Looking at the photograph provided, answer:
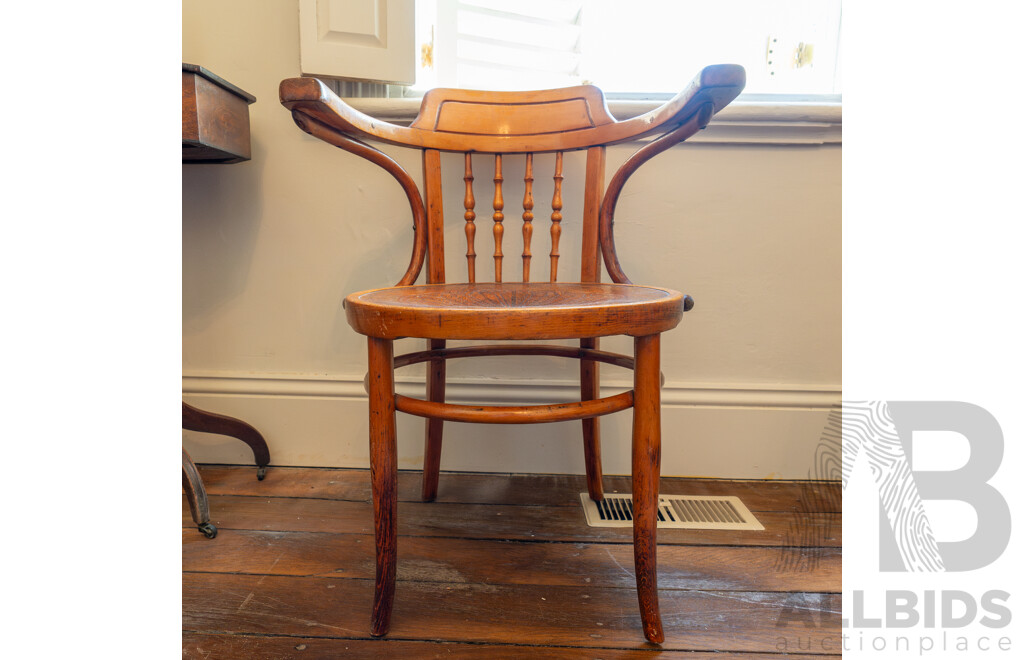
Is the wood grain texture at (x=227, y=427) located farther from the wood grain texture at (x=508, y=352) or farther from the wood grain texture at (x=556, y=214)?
the wood grain texture at (x=556, y=214)

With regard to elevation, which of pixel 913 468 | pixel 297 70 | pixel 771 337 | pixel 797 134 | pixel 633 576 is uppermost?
pixel 297 70

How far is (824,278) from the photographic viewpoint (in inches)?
52.1

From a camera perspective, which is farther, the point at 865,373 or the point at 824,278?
the point at 824,278

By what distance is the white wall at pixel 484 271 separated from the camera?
4.27 feet

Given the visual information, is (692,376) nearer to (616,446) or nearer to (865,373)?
(616,446)

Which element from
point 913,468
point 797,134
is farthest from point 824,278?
point 913,468

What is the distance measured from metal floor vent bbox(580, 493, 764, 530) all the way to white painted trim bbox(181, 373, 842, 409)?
0.77 ft

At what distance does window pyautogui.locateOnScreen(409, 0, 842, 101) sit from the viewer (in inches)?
55.4

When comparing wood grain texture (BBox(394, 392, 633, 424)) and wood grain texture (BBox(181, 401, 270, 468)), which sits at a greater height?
wood grain texture (BBox(394, 392, 633, 424))

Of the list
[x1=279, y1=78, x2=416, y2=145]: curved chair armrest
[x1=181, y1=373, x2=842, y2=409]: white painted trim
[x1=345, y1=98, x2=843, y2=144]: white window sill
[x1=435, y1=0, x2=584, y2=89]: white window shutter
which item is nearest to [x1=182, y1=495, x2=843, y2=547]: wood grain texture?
[x1=181, y1=373, x2=842, y2=409]: white painted trim

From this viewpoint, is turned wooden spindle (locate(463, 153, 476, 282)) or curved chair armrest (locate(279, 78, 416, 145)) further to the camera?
turned wooden spindle (locate(463, 153, 476, 282))

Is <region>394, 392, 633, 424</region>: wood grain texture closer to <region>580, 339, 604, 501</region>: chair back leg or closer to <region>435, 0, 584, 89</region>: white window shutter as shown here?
<region>580, 339, 604, 501</region>: chair back leg

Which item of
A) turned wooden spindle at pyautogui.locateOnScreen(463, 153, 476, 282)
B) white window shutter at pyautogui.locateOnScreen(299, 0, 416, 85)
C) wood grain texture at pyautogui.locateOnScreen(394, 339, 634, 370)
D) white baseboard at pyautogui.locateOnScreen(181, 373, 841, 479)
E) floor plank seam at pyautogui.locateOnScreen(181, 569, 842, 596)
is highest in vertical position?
white window shutter at pyautogui.locateOnScreen(299, 0, 416, 85)
